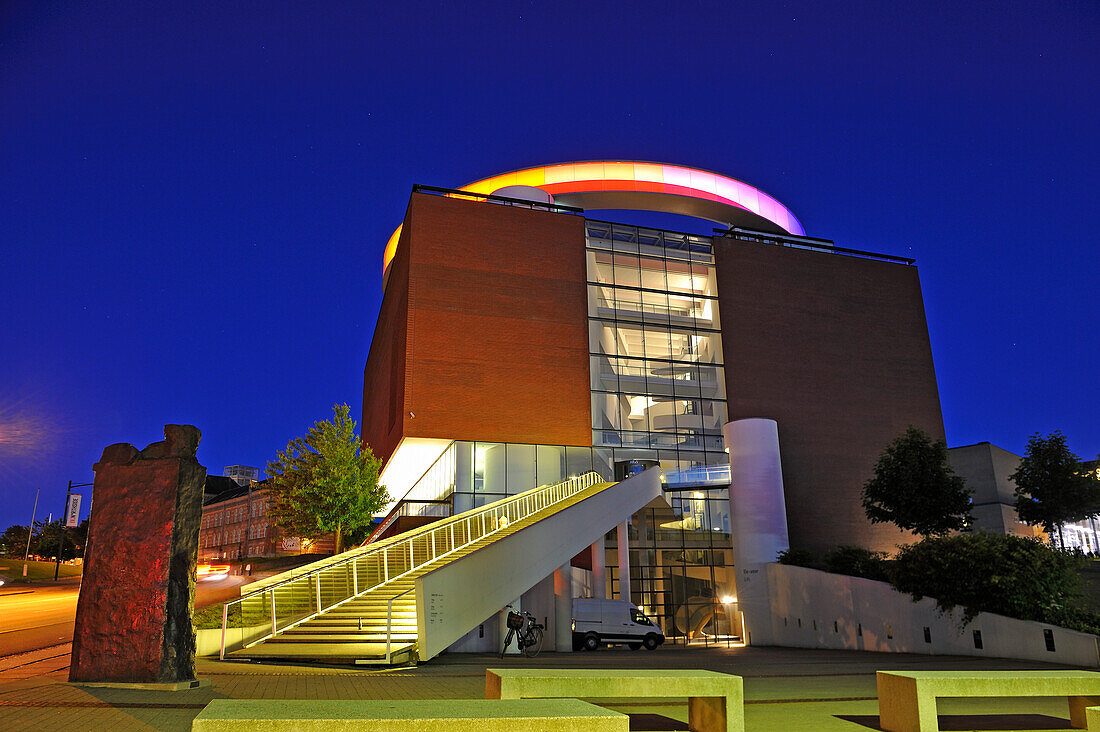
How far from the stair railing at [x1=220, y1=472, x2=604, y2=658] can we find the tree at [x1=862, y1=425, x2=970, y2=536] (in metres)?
13.2

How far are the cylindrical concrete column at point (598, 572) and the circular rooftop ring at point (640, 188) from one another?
1826 cm

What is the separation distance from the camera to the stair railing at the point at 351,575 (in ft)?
46.1

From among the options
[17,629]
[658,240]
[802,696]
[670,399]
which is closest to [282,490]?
[17,629]

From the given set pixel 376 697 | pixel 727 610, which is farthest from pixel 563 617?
pixel 727 610

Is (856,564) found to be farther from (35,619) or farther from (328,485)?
(35,619)

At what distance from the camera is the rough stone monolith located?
8047 mm

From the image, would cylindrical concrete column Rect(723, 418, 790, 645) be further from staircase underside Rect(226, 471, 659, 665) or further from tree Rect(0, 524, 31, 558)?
tree Rect(0, 524, 31, 558)

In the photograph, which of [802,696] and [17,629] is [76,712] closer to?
[802,696]

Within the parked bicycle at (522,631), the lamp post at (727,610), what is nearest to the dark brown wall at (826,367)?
the lamp post at (727,610)

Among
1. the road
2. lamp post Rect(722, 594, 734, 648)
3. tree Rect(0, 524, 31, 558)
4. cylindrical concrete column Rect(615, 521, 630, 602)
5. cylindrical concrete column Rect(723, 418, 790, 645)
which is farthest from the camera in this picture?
tree Rect(0, 524, 31, 558)

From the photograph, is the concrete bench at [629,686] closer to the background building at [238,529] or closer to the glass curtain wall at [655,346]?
the glass curtain wall at [655,346]

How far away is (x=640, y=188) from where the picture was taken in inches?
1532

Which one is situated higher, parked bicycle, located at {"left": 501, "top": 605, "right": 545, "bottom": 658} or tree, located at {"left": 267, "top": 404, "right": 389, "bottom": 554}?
tree, located at {"left": 267, "top": 404, "right": 389, "bottom": 554}

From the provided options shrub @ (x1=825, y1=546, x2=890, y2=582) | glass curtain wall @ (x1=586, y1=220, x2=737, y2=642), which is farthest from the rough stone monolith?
glass curtain wall @ (x1=586, y1=220, x2=737, y2=642)
